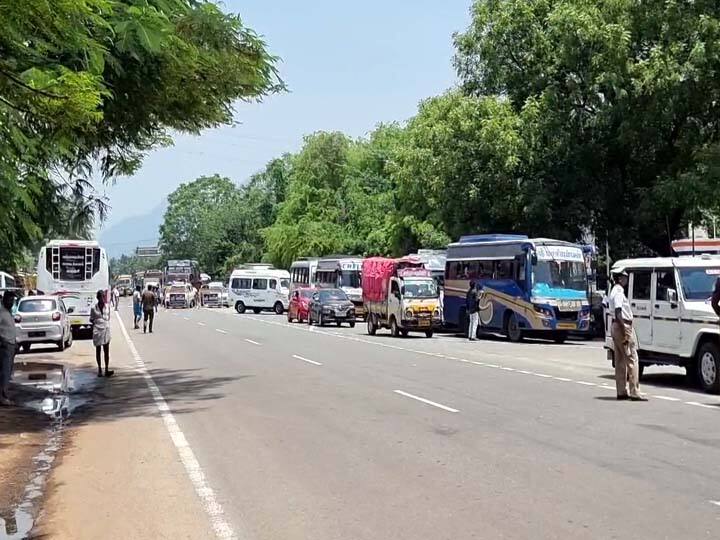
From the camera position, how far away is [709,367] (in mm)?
15406

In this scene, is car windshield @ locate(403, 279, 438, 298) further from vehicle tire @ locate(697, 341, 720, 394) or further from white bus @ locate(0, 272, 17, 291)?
white bus @ locate(0, 272, 17, 291)

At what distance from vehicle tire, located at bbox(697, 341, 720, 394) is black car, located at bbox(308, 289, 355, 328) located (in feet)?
87.5

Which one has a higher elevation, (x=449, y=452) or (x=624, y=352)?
(x=624, y=352)

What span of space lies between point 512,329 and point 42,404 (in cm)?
1875

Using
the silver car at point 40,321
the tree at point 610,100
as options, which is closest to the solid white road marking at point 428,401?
the silver car at point 40,321

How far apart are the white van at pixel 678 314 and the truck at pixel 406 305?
16.0 meters

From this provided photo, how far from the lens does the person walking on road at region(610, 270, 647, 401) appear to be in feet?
47.2

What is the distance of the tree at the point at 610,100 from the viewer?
3134 cm

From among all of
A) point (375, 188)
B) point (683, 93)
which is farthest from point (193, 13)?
point (375, 188)

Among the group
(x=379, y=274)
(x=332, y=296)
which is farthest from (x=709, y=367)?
(x=332, y=296)

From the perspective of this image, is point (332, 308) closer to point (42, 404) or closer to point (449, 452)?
point (42, 404)

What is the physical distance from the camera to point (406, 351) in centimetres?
2595

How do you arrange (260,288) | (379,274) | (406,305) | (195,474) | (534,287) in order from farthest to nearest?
(260,288) < (379,274) < (406,305) < (534,287) < (195,474)

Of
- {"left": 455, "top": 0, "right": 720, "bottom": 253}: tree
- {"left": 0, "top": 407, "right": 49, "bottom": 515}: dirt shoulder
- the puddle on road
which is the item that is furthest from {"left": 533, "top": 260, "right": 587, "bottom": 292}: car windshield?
{"left": 0, "top": 407, "right": 49, "bottom": 515}: dirt shoulder
